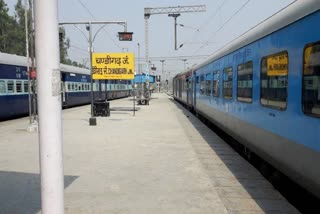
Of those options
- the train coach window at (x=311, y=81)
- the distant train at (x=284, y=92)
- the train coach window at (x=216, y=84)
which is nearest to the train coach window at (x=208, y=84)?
the train coach window at (x=216, y=84)

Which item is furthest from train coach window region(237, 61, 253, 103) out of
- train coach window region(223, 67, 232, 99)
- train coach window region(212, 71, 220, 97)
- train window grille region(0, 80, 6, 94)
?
train window grille region(0, 80, 6, 94)

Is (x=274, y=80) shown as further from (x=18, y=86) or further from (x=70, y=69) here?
(x=70, y=69)

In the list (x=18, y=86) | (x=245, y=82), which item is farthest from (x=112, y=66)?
(x=245, y=82)

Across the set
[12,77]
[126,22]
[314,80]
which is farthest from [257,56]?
[126,22]

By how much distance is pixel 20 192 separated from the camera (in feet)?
20.4

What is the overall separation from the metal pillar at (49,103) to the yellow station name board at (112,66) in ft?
67.4

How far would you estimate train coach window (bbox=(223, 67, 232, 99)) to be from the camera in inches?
419

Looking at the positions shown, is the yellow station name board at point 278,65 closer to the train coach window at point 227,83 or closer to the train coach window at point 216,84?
the train coach window at point 227,83

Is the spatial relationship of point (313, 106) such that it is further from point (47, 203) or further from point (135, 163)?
point (135, 163)

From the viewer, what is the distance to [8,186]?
6629 millimetres

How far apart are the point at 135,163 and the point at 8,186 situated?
2.83m

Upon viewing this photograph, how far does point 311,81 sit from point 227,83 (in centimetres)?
639

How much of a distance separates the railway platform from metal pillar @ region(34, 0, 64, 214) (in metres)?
1.97

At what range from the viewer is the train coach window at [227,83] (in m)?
10.6
